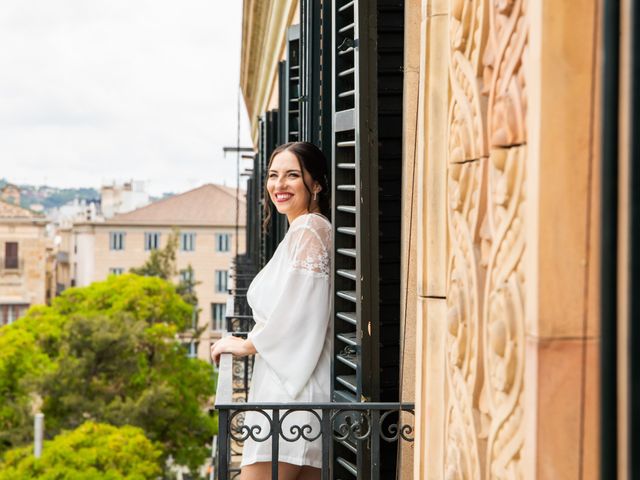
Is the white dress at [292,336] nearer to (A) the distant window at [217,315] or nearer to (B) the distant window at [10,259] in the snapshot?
(A) the distant window at [217,315]

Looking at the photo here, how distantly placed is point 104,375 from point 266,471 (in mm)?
34746

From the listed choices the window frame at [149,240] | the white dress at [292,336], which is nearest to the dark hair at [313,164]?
the white dress at [292,336]

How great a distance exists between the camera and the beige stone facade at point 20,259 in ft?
234

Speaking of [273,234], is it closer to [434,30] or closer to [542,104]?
[434,30]

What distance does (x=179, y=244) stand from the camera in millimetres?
77500

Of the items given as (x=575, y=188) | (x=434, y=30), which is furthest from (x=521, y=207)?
(x=434, y=30)

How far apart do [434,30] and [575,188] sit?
0.92 metres

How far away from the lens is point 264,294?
3807mm

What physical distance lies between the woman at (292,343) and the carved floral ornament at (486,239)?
1506 millimetres

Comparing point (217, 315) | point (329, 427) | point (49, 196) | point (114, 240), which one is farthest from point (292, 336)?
point (49, 196)

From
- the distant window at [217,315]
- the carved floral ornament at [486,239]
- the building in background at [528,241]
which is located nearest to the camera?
the building in background at [528,241]

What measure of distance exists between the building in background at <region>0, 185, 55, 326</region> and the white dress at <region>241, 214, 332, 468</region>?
70.0 m

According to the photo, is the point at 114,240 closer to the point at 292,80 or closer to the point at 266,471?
the point at 292,80

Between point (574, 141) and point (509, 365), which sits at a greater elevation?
point (574, 141)
